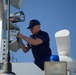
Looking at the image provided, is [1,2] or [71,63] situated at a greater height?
[1,2]

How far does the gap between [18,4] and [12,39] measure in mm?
384

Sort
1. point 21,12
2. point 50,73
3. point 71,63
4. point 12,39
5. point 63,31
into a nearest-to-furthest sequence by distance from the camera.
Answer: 1. point 50,73
2. point 12,39
3. point 71,63
4. point 21,12
5. point 63,31

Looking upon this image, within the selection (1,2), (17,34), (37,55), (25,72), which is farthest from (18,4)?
(25,72)

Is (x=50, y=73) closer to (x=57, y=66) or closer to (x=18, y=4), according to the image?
(x=57, y=66)

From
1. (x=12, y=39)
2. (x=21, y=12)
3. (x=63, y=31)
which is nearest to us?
(x=12, y=39)

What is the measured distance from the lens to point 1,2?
7.33 feet

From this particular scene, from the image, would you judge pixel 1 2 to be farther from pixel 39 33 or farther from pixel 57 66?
pixel 57 66

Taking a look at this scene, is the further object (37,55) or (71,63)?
(37,55)

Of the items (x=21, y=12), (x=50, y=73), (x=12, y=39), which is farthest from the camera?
(x=21, y=12)

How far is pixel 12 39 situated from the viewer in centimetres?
210

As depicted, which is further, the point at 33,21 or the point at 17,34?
the point at 33,21

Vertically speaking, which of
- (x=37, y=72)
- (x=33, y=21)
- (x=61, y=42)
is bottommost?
(x=37, y=72)

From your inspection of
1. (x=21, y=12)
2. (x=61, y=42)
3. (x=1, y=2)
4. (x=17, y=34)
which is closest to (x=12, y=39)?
(x=17, y=34)

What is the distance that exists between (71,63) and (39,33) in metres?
0.54
